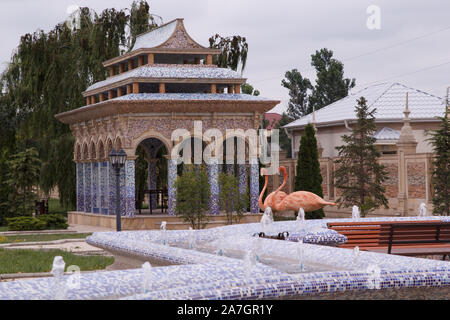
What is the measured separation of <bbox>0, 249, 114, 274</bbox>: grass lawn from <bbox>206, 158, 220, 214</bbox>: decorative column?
287 inches

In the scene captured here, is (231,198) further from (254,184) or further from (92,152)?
(92,152)

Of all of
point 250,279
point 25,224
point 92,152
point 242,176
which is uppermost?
point 92,152

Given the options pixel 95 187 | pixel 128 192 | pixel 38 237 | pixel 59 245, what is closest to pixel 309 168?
pixel 128 192

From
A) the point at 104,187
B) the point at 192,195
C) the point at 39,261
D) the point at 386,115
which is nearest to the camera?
the point at 39,261

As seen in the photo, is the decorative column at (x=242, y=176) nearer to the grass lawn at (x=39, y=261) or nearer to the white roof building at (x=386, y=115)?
the grass lawn at (x=39, y=261)

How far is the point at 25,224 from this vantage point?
26.6 meters

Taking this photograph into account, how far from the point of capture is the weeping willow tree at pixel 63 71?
32500mm

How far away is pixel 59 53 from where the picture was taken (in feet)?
109

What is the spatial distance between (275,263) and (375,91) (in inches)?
1232

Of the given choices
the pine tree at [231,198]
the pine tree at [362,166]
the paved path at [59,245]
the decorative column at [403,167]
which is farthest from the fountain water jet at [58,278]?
the decorative column at [403,167]

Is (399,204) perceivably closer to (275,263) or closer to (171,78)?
(171,78)

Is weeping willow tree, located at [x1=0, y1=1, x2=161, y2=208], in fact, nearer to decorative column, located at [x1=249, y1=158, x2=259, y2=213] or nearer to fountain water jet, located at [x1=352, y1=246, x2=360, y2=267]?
decorative column, located at [x1=249, y1=158, x2=259, y2=213]

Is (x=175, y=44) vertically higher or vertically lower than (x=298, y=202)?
higher

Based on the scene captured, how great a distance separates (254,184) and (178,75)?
4.24m
